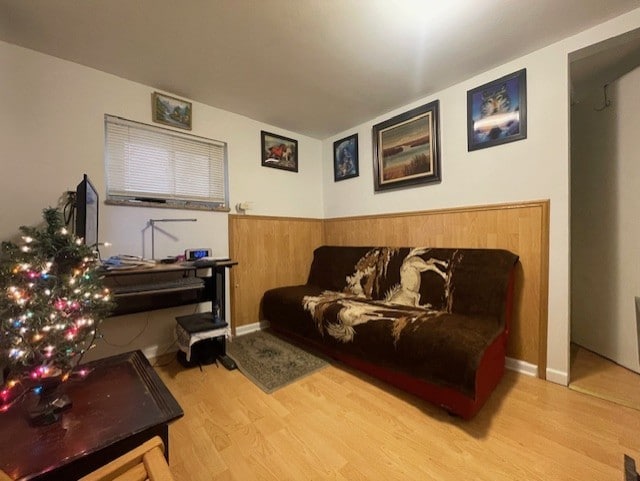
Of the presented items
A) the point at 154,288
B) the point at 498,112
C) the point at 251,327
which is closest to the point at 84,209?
the point at 154,288

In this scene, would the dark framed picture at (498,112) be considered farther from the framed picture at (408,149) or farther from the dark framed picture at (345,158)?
the dark framed picture at (345,158)

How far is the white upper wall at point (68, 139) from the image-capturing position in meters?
1.83

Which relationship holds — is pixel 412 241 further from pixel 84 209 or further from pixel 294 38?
pixel 84 209

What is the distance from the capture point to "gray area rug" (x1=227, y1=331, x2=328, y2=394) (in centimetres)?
197

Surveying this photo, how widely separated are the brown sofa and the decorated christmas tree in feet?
4.95

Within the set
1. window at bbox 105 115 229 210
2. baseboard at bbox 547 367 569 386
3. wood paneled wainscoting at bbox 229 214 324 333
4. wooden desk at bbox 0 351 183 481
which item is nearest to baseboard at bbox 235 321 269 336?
wood paneled wainscoting at bbox 229 214 324 333

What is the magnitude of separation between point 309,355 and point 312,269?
1.20 m

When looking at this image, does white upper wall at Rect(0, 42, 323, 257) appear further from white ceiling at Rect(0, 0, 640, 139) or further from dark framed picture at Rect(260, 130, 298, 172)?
dark framed picture at Rect(260, 130, 298, 172)

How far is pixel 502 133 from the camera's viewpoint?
2.13 meters

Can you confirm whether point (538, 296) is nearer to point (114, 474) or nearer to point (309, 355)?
point (309, 355)

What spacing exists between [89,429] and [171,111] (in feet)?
8.02

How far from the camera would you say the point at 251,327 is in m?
2.99

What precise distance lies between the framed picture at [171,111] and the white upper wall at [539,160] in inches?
91.7

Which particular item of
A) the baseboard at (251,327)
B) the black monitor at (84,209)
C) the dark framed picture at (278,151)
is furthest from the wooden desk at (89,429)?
the dark framed picture at (278,151)
